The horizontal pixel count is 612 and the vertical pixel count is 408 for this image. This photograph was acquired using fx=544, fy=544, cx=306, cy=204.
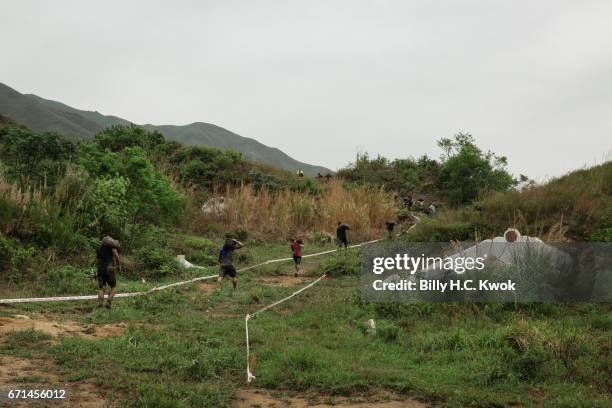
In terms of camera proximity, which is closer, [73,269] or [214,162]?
[73,269]

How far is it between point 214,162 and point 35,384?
23.8m

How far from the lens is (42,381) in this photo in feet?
16.7

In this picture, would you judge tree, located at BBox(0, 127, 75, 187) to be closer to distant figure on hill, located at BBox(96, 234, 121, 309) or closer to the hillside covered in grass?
the hillside covered in grass

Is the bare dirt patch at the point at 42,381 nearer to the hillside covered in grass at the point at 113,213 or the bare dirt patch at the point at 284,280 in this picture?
the hillside covered in grass at the point at 113,213

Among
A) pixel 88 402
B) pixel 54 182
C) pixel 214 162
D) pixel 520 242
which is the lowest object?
pixel 88 402

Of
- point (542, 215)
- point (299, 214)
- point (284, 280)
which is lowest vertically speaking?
point (284, 280)

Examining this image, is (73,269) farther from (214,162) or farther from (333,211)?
(214,162)

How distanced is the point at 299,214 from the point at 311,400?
16018 mm

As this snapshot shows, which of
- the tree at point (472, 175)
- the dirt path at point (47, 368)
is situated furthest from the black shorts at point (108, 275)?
the tree at point (472, 175)

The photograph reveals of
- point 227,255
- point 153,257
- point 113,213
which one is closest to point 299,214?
point 113,213

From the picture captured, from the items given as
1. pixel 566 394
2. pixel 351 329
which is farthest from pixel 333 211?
pixel 566 394

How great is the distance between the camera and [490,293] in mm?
8211

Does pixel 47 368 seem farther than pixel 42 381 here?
Yes

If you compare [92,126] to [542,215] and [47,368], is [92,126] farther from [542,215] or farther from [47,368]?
[47,368]
